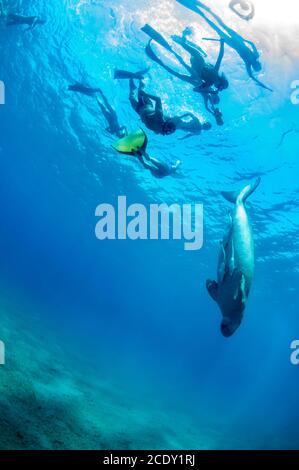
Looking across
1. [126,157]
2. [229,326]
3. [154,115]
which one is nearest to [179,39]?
[154,115]

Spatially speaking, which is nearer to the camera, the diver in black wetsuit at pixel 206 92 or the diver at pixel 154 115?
the diver at pixel 154 115

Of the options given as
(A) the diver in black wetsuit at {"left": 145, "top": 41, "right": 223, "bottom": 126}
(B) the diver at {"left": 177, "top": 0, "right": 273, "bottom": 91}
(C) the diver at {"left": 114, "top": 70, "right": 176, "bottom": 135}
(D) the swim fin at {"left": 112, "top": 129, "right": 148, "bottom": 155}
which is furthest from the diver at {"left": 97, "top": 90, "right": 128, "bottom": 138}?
(B) the diver at {"left": 177, "top": 0, "right": 273, "bottom": 91}

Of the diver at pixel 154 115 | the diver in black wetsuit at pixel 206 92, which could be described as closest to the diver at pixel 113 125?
the diver in black wetsuit at pixel 206 92

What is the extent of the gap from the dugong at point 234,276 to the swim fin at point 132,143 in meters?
1.21

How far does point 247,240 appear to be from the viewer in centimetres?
303

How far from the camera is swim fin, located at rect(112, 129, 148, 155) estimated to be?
2.51 meters

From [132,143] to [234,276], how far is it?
1393 millimetres

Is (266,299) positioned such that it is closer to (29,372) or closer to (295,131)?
(295,131)

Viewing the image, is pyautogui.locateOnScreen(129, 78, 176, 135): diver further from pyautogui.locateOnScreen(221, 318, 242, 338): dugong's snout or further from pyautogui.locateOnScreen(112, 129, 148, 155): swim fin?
pyautogui.locateOnScreen(221, 318, 242, 338): dugong's snout

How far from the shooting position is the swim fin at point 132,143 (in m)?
2.51

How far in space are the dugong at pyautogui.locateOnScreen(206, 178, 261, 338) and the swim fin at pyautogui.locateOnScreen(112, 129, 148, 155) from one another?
3.97 feet

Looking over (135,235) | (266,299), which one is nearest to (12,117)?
(135,235)

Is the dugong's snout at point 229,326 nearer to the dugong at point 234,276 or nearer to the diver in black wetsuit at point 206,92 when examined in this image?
the dugong at point 234,276
